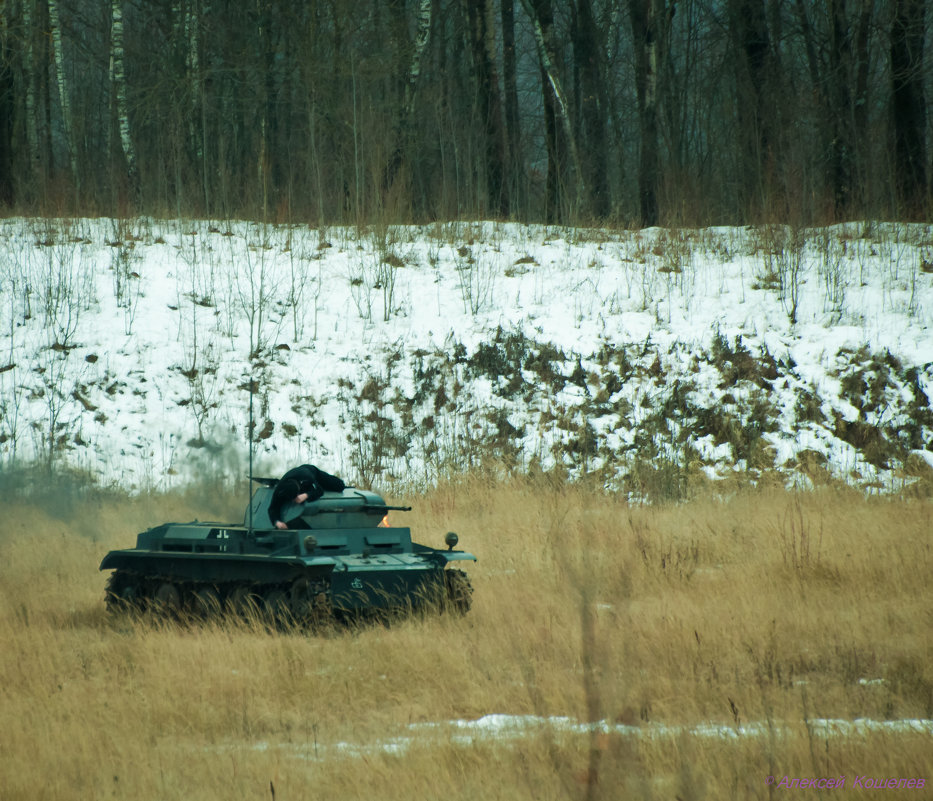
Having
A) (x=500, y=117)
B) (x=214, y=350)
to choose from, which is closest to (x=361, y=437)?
(x=214, y=350)

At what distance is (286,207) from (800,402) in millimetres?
9959

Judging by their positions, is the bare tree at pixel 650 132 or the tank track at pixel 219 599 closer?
the tank track at pixel 219 599

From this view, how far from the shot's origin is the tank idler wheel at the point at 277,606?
25.0ft

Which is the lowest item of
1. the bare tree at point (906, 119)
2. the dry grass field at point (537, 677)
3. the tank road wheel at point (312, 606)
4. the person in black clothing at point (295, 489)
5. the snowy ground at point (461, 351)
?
the dry grass field at point (537, 677)

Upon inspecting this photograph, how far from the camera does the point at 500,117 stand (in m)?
22.7

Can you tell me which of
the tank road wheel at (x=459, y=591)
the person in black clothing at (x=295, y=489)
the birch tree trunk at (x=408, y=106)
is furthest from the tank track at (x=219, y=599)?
the birch tree trunk at (x=408, y=106)

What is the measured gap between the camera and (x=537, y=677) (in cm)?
612

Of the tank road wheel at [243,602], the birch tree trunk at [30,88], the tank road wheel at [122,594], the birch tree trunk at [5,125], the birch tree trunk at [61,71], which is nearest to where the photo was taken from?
the tank road wheel at [243,602]

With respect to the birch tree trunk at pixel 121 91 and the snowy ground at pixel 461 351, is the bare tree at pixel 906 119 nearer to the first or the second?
the snowy ground at pixel 461 351

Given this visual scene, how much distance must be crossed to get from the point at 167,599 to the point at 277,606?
1322 mm

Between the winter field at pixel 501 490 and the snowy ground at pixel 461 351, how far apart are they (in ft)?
0.19

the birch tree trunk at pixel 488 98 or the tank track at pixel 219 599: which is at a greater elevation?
the birch tree trunk at pixel 488 98

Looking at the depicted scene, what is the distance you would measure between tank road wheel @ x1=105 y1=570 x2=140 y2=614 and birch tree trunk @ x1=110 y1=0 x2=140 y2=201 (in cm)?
1179

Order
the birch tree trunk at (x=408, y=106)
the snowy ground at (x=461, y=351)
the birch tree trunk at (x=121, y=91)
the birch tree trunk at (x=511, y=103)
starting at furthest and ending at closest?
the birch tree trunk at (x=511, y=103) < the birch tree trunk at (x=408, y=106) < the birch tree trunk at (x=121, y=91) < the snowy ground at (x=461, y=351)
